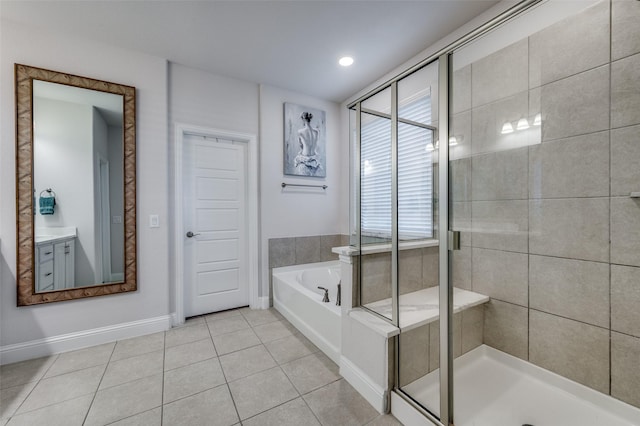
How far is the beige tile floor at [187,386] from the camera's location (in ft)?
4.84

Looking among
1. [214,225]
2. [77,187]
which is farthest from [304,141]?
[77,187]

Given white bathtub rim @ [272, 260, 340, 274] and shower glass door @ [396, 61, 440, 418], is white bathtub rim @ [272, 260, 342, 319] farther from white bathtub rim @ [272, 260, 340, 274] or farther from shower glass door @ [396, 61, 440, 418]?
shower glass door @ [396, 61, 440, 418]

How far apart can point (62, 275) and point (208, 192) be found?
1.37 m

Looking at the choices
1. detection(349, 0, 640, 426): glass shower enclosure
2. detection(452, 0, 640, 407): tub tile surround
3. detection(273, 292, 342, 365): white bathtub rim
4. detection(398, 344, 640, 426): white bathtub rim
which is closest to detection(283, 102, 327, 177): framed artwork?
detection(349, 0, 640, 426): glass shower enclosure

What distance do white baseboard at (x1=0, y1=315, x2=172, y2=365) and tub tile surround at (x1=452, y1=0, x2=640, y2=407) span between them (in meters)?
2.65

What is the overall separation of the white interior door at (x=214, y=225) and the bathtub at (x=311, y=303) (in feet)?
1.68

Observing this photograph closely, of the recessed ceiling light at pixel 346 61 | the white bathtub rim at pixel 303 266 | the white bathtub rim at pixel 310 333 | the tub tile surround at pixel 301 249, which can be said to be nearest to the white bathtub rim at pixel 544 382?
the white bathtub rim at pixel 310 333

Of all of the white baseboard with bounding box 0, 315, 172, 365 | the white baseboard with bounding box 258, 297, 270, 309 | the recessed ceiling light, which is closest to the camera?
the white baseboard with bounding box 0, 315, 172, 365

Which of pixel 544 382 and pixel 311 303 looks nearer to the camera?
pixel 544 382

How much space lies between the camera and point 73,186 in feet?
7.17

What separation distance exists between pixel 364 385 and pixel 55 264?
2572 millimetres

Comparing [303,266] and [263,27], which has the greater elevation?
[263,27]

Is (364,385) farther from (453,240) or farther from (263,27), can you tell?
(263,27)

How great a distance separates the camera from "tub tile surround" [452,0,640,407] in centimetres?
143
